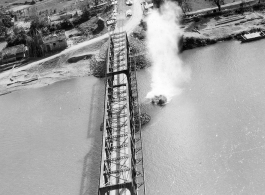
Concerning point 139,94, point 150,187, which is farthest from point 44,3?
point 150,187

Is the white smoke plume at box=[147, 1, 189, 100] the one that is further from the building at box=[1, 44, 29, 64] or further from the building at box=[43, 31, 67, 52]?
the building at box=[1, 44, 29, 64]

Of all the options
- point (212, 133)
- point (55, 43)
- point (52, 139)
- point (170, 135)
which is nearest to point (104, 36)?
point (55, 43)

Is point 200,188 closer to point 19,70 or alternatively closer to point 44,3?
point 19,70

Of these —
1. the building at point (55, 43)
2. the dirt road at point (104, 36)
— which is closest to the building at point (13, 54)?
the dirt road at point (104, 36)

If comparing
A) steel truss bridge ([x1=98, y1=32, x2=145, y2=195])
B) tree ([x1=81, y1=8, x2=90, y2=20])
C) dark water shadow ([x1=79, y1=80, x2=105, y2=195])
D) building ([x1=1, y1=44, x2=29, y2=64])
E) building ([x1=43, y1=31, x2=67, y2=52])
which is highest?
tree ([x1=81, y1=8, x2=90, y2=20])

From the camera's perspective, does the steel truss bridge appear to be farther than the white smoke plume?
No

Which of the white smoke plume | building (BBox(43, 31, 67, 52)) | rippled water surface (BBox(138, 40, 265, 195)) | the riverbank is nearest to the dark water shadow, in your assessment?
rippled water surface (BBox(138, 40, 265, 195))
